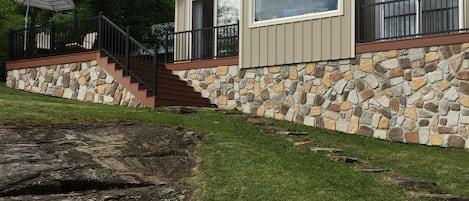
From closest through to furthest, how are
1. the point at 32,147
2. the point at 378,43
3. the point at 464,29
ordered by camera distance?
the point at 32,147 → the point at 464,29 → the point at 378,43

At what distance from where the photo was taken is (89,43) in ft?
49.1

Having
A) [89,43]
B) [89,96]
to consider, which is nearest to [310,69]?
[89,96]

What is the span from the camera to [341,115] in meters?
11.7

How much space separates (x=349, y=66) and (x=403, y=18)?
4.68 feet

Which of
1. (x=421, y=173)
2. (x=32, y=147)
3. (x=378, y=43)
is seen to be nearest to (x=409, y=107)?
(x=378, y=43)

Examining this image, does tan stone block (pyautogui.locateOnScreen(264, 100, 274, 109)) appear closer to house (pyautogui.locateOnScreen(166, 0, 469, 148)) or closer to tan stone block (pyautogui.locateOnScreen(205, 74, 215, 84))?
house (pyautogui.locateOnScreen(166, 0, 469, 148))

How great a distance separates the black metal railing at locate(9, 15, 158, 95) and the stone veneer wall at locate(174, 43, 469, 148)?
1956 mm

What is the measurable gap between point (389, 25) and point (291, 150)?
469cm

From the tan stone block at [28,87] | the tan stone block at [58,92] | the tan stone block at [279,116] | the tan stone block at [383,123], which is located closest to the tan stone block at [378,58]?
the tan stone block at [383,123]

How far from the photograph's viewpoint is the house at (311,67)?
1068cm

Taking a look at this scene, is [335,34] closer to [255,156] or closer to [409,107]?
[409,107]

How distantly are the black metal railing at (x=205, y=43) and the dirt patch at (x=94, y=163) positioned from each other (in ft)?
18.8

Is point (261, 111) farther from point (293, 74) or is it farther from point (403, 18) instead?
point (403, 18)

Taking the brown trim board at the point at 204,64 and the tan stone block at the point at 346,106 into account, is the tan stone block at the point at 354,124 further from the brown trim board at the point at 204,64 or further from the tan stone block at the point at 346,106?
the brown trim board at the point at 204,64
